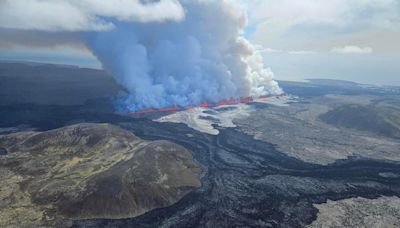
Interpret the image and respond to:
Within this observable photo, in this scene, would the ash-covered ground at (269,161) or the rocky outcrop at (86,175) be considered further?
the ash-covered ground at (269,161)

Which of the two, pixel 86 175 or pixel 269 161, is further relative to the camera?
pixel 269 161

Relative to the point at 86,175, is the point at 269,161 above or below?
below

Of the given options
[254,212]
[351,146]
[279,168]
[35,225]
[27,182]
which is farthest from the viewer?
[351,146]

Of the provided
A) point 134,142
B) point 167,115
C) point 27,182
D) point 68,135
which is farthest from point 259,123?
point 27,182

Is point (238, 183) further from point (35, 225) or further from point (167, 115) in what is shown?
point (167, 115)
